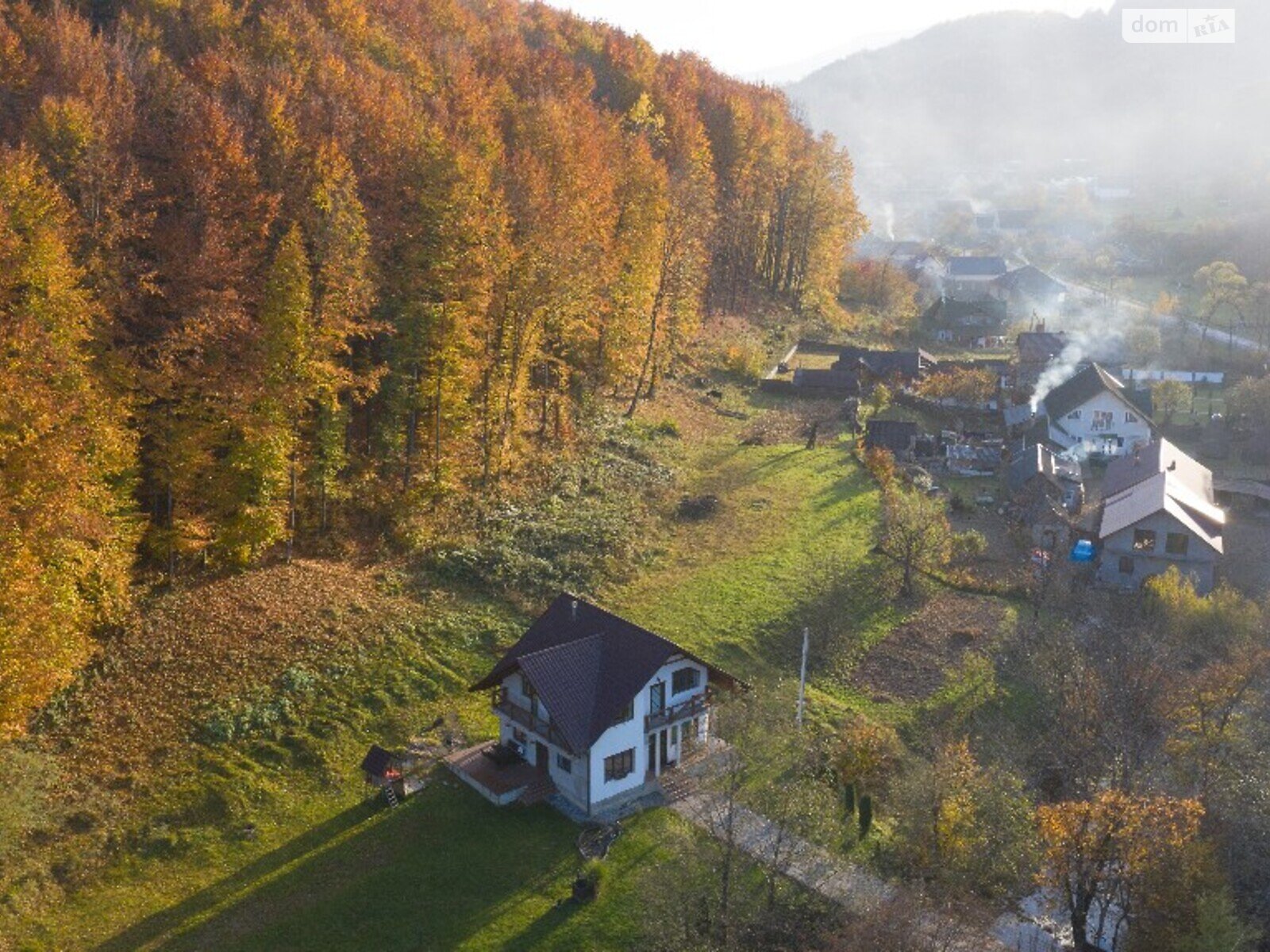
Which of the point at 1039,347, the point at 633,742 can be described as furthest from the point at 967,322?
the point at 633,742

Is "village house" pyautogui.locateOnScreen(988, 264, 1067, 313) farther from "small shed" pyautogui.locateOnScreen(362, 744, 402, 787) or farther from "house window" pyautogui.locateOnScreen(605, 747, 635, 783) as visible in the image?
"small shed" pyautogui.locateOnScreen(362, 744, 402, 787)

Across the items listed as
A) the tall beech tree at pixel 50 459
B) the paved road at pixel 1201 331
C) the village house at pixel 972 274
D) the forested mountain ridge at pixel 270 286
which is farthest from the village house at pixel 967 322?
the tall beech tree at pixel 50 459

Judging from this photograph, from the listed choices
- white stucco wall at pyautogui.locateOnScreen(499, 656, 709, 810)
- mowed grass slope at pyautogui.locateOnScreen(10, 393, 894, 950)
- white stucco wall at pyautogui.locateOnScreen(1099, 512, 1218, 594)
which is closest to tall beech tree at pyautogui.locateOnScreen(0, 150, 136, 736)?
mowed grass slope at pyautogui.locateOnScreen(10, 393, 894, 950)

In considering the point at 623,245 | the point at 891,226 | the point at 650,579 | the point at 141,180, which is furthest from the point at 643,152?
the point at 891,226

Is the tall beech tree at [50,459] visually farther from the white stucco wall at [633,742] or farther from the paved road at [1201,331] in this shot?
the paved road at [1201,331]

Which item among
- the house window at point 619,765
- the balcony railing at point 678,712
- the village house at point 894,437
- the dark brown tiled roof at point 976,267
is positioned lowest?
the house window at point 619,765

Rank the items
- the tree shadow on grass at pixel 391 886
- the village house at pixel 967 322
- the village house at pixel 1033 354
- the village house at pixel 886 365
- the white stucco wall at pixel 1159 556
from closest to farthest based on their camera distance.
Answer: the tree shadow on grass at pixel 391 886, the white stucco wall at pixel 1159 556, the village house at pixel 886 365, the village house at pixel 1033 354, the village house at pixel 967 322
